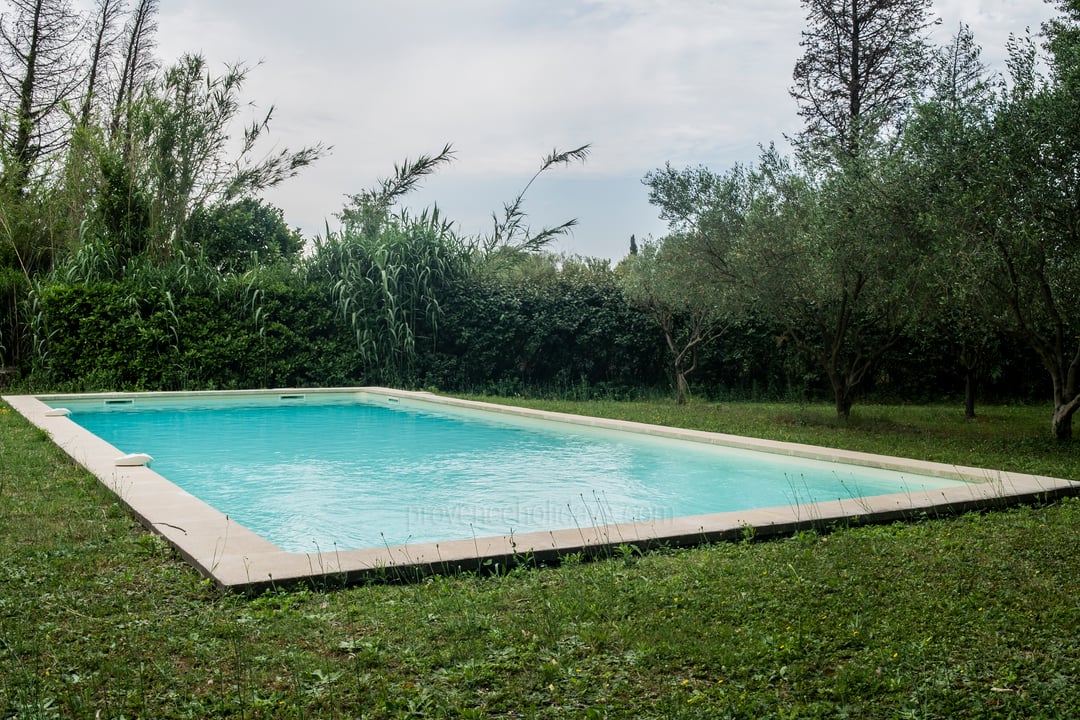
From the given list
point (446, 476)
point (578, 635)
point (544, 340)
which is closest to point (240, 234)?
point (544, 340)

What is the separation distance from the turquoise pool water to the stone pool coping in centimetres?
61

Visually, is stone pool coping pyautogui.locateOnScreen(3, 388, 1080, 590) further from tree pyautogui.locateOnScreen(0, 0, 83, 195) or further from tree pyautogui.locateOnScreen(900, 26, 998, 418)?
tree pyautogui.locateOnScreen(0, 0, 83, 195)

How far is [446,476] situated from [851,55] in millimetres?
16437

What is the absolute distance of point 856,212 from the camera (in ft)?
29.8

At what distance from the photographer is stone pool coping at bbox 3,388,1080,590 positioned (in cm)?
388

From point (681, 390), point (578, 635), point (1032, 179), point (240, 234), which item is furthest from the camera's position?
point (240, 234)

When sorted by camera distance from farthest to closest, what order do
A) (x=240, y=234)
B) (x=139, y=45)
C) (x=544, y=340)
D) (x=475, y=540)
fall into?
(x=139, y=45) → (x=240, y=234) → (x=544, y=340) → (x=475, y=540)

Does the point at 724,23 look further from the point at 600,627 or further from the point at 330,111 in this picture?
the point at 600,627

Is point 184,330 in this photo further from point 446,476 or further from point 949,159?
point 949,159

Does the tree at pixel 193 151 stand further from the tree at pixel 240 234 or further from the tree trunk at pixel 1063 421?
the tree trunk at pixel 1063 421

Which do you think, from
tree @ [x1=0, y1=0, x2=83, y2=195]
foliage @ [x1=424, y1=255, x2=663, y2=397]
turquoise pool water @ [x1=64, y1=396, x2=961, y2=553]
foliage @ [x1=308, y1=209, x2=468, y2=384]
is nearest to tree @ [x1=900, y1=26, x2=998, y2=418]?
turquoise pool water @ [x1=64, y1=396, x2=961, y2=553]

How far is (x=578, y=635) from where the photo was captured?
3105 millimetres

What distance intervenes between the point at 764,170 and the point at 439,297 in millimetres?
6278

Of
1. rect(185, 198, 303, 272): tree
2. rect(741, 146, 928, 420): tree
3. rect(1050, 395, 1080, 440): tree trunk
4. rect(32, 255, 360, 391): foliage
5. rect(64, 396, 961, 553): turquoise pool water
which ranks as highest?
rect(185, 198, 303, 272): tree
